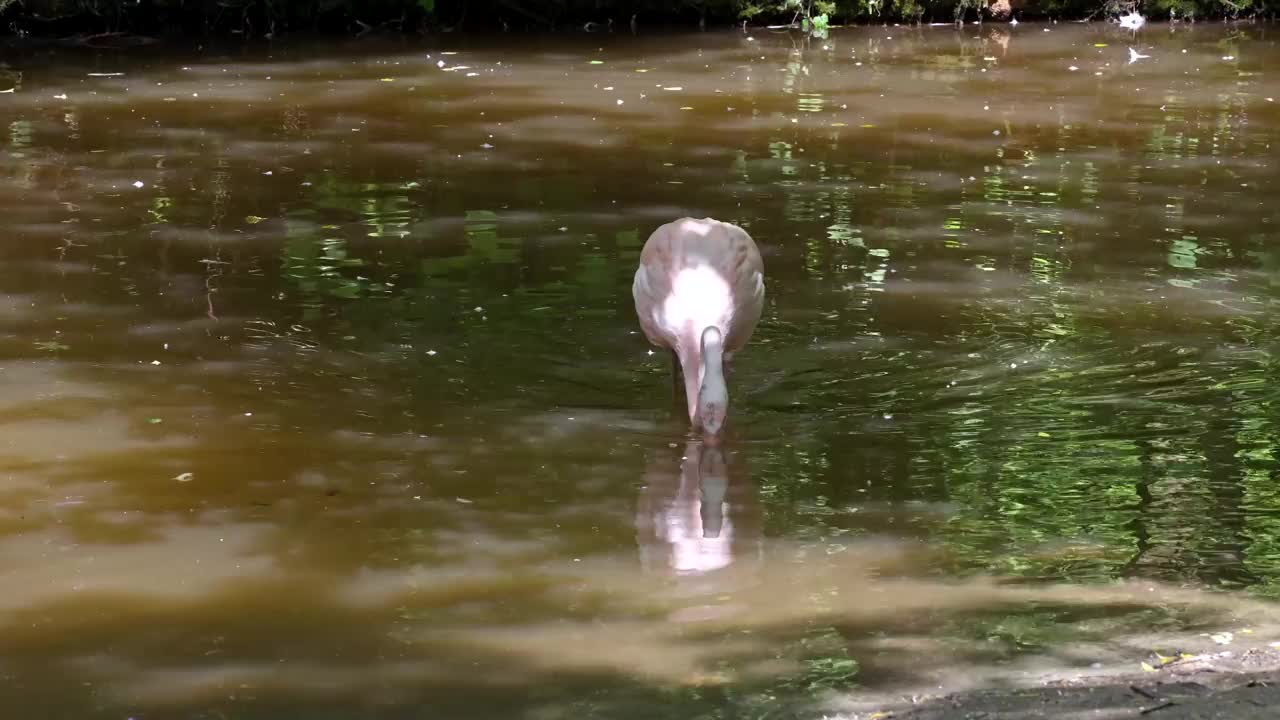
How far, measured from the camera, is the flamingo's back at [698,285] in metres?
7.29

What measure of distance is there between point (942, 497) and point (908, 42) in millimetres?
13980

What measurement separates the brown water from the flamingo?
32cm

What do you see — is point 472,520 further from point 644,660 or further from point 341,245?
point 341,245

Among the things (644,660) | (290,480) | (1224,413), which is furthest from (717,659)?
(1224,413)

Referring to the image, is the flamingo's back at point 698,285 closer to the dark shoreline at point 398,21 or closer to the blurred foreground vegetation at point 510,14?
the blurred foreground vegetation at point 510,14

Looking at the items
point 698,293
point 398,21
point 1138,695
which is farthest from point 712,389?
point 398,21

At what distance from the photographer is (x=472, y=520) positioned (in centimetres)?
622

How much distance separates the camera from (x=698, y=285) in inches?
288

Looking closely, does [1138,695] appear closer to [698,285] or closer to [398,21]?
[698,285]

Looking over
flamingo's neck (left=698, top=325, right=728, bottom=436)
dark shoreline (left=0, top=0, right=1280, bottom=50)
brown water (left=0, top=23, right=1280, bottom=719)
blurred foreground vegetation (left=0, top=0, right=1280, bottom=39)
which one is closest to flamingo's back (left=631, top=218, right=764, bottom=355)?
flamingo's neck (left=698, top=325, right=728, bottom=436)

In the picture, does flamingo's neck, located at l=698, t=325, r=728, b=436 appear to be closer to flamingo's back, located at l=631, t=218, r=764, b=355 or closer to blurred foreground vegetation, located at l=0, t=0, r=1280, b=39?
flamingo's back, located at l=631, t=218, r=764, b=355

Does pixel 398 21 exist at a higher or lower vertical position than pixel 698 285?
higher

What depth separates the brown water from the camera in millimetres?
5176

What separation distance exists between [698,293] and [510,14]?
14588 mm
